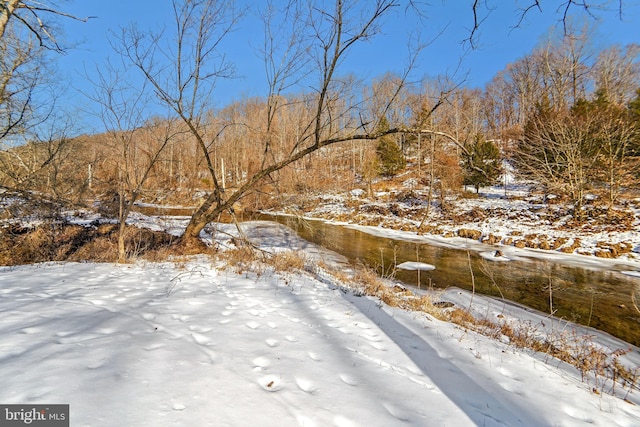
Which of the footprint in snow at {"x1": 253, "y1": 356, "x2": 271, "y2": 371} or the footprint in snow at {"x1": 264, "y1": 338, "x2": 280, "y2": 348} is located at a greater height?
the footprint in snow at {"x1": 253, "y1": 356, "x2": 271, "y2": 371}

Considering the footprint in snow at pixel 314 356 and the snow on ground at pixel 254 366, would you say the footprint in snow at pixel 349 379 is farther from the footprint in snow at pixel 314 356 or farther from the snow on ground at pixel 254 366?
the footprint in snow at pixel 314 356

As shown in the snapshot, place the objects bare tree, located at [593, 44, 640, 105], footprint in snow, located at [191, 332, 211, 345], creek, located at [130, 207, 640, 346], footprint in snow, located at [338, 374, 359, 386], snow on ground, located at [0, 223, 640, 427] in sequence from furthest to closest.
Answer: bare tree, located at [593, 44, 640, 105], creek, located at [130, 207, 640, 346], footprint in snow, located at [191, 332, 211, 345], footprint in snow, located at [338, 374, 359, 386], snow on ground, located at [0, 223, 640, 427]

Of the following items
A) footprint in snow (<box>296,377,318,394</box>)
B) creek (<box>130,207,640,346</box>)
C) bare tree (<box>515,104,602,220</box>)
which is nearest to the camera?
footprint in snow (<box>296,377,318,394</box>)

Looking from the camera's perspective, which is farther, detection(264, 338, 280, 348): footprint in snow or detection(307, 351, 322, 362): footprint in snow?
detection(264, 338, 280, 348): footprint in snow

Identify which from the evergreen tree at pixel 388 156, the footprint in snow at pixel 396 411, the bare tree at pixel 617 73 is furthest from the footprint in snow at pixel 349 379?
the bare tree at pixel 617 73

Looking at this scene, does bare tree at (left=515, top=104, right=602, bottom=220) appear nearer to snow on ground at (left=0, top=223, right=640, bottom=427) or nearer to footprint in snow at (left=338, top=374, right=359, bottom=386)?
snow on ground at (left=0, top=223, right=640, bottom=427)

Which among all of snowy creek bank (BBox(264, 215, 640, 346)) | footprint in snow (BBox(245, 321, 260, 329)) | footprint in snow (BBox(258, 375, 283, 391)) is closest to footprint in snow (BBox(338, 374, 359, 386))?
footprint in snow (BBox(258, 375, 283, 391))

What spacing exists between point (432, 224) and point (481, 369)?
584 inches
